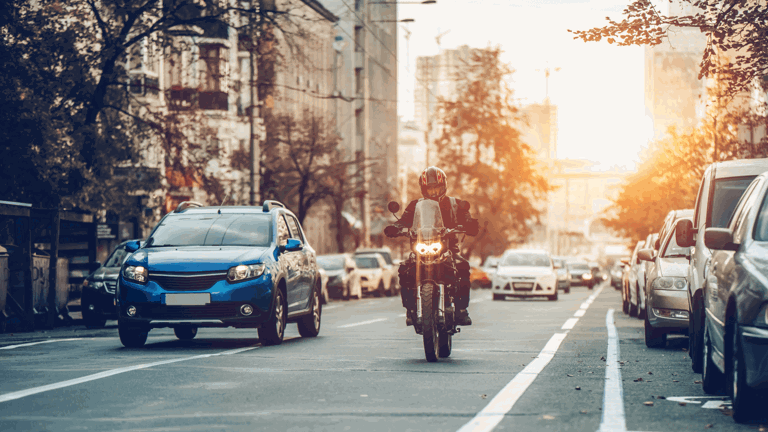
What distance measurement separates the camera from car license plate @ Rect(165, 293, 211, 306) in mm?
14008

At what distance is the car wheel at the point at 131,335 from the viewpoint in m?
14.2

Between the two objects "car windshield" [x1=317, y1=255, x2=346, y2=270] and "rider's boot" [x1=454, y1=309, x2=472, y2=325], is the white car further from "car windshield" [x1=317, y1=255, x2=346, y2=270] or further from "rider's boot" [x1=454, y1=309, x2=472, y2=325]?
"rider's boot" [x1=454, y1=309, x2=472, y2=325]

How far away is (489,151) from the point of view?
6975 centimetres

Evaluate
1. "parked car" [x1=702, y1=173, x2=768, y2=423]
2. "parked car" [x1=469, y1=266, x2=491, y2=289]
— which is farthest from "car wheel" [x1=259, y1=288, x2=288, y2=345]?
"parked car" [x1=469, y1=266, x2=491, y2=289]

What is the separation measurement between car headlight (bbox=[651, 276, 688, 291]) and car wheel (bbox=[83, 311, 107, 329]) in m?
10.4

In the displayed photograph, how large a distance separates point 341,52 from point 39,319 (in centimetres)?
5515

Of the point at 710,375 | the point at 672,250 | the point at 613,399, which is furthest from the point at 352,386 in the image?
the point at 672,250

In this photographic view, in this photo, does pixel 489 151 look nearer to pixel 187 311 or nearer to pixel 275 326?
pixel 275 326

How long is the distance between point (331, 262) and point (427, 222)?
89.5ft

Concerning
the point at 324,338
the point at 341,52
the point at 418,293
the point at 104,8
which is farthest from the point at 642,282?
the point at 341,52

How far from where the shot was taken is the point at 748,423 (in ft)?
25.7

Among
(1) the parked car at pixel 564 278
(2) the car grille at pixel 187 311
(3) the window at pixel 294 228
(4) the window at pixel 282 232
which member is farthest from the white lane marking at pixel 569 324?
(1) the parked car at pixel 564 278

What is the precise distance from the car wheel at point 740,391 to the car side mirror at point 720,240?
0.68 meters

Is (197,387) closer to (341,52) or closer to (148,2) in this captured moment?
(148,2)
